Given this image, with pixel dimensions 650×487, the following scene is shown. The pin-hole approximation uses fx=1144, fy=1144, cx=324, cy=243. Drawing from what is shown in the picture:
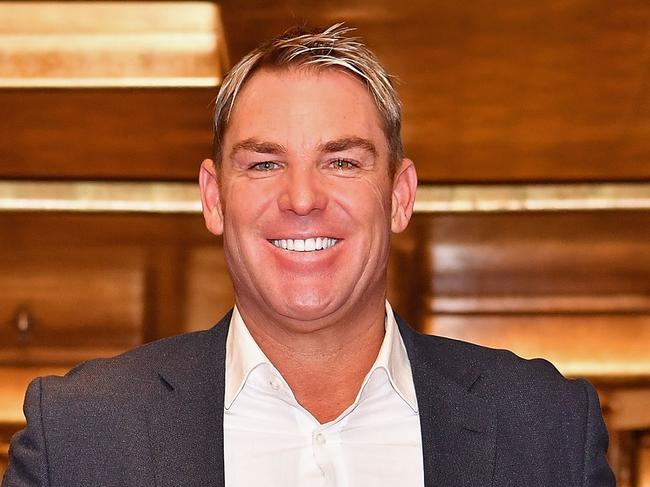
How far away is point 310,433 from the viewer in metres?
1.80

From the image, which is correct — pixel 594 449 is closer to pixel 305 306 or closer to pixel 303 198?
pixel 305 306

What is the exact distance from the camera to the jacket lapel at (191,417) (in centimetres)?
173

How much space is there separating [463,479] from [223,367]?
43 centimetres

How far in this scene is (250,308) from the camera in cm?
186

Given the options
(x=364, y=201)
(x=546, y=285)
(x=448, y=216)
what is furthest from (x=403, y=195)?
(x=546, y=285)

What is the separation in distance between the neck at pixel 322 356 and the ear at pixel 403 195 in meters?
0.17

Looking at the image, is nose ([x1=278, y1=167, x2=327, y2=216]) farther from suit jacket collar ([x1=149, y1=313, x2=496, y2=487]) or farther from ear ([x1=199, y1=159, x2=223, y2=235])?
suit jacket collar ([x1=149, y1=313, x2=496, y2=487])

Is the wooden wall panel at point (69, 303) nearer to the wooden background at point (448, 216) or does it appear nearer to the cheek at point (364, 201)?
the wooden background at point (448, 216)

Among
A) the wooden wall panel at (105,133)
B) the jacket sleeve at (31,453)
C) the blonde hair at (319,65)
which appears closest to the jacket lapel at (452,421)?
the blonde hair at (319,65)

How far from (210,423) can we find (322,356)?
0.22 m

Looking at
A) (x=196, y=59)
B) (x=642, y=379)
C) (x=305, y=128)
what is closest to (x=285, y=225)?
(x=305, y=128)

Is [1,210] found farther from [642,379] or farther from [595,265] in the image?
[642,379]

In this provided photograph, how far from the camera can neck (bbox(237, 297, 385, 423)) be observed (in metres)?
1.85

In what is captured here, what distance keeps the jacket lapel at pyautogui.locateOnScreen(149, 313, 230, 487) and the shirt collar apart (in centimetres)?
2
